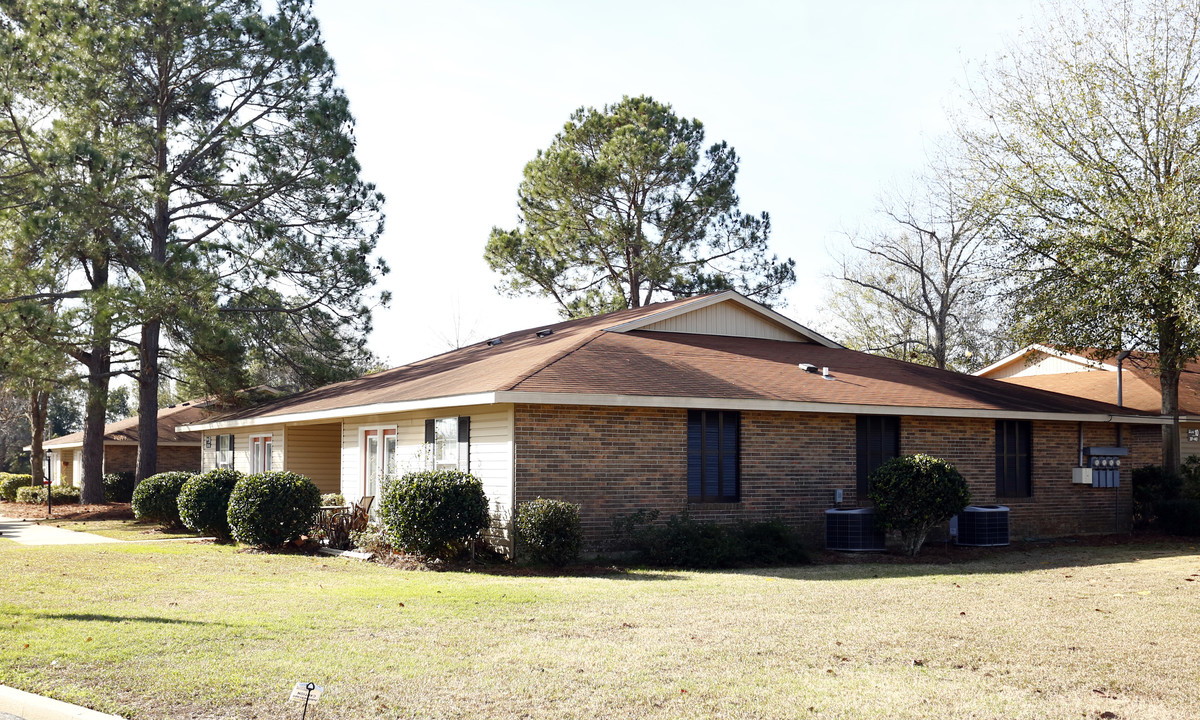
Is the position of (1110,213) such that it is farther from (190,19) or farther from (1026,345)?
(190,19)

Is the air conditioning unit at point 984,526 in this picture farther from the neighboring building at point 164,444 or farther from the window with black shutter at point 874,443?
the neighboring building at point 164,444

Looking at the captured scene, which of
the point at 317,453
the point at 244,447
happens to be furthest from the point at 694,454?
the point at 244,447

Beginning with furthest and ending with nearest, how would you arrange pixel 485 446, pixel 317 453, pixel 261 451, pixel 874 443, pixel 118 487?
pixel 118 487 < pixel 261 451 < pixel 317 453 < pixel 874 443 < pixel 485 446

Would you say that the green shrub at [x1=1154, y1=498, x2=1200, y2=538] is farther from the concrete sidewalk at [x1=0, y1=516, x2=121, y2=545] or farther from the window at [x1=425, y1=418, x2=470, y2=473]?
the concrete sidewalk at [x1=0, y1=516, x2=121, y2=545]

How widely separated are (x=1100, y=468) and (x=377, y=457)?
575 inches

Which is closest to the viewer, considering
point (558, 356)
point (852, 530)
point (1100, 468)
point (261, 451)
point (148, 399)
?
point (852, 530)

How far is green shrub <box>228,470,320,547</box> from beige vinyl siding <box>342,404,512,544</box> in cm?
183

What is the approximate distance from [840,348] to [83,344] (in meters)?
19.2

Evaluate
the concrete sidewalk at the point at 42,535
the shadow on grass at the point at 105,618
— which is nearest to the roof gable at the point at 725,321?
the concrete sidewalk at the point at 42,535

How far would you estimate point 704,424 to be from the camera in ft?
53.4

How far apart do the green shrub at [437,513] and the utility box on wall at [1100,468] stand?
41.5ft

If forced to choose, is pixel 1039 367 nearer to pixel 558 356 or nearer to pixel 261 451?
pixel 558 356

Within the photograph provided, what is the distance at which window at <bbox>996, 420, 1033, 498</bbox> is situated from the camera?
19.5 metres

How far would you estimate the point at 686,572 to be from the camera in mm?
13922
